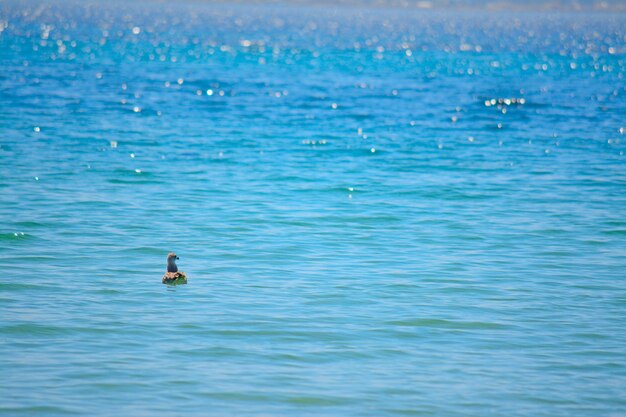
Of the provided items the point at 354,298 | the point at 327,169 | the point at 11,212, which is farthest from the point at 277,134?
the point at 354,298

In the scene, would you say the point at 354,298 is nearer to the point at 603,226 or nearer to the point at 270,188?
the point at 603,226

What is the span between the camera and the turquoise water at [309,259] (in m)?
13.3

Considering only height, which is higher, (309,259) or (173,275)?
(173,275)

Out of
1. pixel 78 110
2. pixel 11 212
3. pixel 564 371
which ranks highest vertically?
pixel 78 110

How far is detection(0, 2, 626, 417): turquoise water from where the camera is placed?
13.3m

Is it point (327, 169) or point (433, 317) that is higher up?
point (327, 169)

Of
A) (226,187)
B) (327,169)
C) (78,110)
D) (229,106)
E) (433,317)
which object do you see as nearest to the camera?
(433,317)

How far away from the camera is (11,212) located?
22812 millimetres

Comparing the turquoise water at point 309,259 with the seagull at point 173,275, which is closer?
the turquoise water at point 309,259

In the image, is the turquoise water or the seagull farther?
the seagull

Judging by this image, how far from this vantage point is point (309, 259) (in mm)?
19938

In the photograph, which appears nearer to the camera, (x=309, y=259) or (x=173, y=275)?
(x=173, y=275)

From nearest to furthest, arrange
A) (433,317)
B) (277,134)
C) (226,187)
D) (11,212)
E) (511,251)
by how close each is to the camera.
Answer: (433,317)
(511,251)
(11,212)
(226,187)
(277,134)

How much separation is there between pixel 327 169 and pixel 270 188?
3.61 meters
